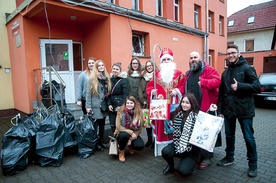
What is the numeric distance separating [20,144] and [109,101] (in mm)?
1634

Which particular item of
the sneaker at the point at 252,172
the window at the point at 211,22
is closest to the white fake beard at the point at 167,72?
the sneaker at the point at 252,172

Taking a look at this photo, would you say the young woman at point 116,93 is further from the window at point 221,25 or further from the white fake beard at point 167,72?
the window at point 221,25

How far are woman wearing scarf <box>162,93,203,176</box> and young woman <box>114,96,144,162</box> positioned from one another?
85 cm

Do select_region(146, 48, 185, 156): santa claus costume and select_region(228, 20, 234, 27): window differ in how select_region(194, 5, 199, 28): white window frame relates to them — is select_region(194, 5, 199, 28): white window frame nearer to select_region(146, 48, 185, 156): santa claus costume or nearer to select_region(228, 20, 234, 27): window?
select_region(146, 48, 185, 156): santa claus costume

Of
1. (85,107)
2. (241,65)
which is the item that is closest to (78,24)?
(85,107)

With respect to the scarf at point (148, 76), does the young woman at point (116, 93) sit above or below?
below

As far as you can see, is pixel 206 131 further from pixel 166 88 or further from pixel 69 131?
pixel 69 131

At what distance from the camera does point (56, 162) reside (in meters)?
3.36

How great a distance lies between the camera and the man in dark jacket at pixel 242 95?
2773 mm

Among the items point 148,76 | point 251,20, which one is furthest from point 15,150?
point 251,20

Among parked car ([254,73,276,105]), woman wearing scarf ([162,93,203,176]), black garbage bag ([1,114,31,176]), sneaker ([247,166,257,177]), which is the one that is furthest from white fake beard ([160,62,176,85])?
parked car ([254,73,276,105])

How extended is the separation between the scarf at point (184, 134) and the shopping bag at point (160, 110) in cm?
28

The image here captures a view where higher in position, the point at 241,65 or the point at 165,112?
the point at 241,65

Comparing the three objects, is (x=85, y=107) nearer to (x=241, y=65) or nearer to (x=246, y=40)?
(x=241, y=65)
